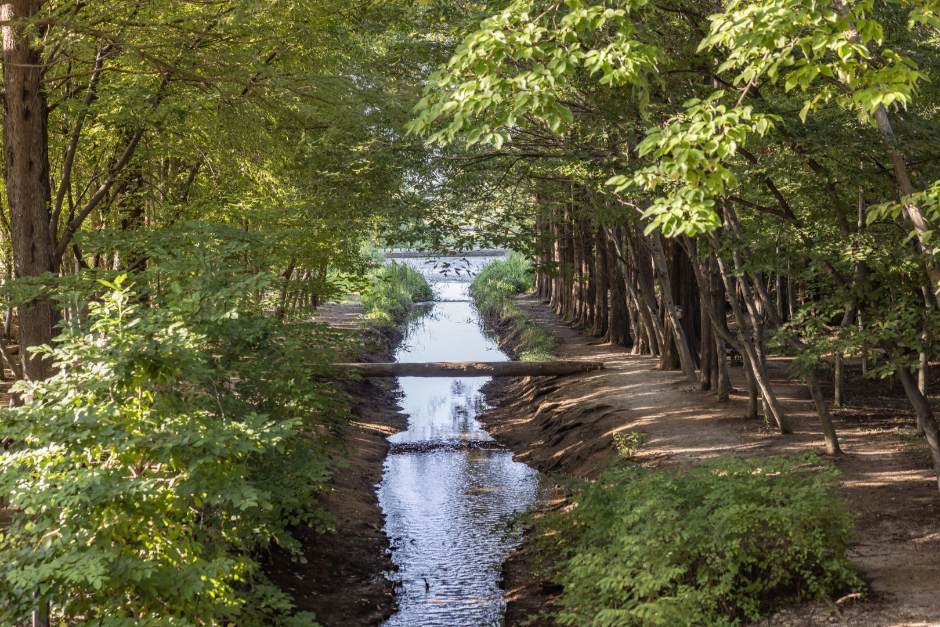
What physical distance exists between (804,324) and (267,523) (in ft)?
17.6

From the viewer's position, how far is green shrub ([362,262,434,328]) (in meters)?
31.2

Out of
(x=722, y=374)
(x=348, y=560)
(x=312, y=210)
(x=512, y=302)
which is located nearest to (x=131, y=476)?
(x=348, y=560)

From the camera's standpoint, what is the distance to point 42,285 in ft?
25.6

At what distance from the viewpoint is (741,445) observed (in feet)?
40.1

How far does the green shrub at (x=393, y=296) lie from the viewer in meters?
31.2

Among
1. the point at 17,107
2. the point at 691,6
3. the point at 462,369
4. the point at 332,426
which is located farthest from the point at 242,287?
the point at 462,369

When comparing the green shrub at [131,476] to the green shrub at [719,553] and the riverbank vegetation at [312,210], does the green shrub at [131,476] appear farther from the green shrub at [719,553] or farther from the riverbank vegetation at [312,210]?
the green shrub at [719,553]

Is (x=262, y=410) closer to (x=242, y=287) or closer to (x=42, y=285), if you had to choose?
(x=242, y=287)

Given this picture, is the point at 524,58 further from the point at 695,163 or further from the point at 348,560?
the point at 348,560

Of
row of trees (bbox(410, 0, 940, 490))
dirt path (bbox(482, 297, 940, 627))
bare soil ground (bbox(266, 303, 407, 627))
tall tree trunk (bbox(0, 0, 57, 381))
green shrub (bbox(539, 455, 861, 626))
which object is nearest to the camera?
row of trees (bbox(410, 0, 940, 490))

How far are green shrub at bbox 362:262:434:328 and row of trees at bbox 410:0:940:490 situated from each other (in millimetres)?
16030

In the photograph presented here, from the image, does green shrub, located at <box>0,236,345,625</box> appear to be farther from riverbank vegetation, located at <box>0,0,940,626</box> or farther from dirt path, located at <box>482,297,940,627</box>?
dirt path, located at <box>482,297,940,627</box>

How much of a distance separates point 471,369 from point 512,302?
63.0 feet

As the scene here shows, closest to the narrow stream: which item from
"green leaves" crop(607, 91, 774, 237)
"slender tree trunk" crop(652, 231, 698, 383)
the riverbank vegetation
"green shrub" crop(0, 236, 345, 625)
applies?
the riverbank vegetation
